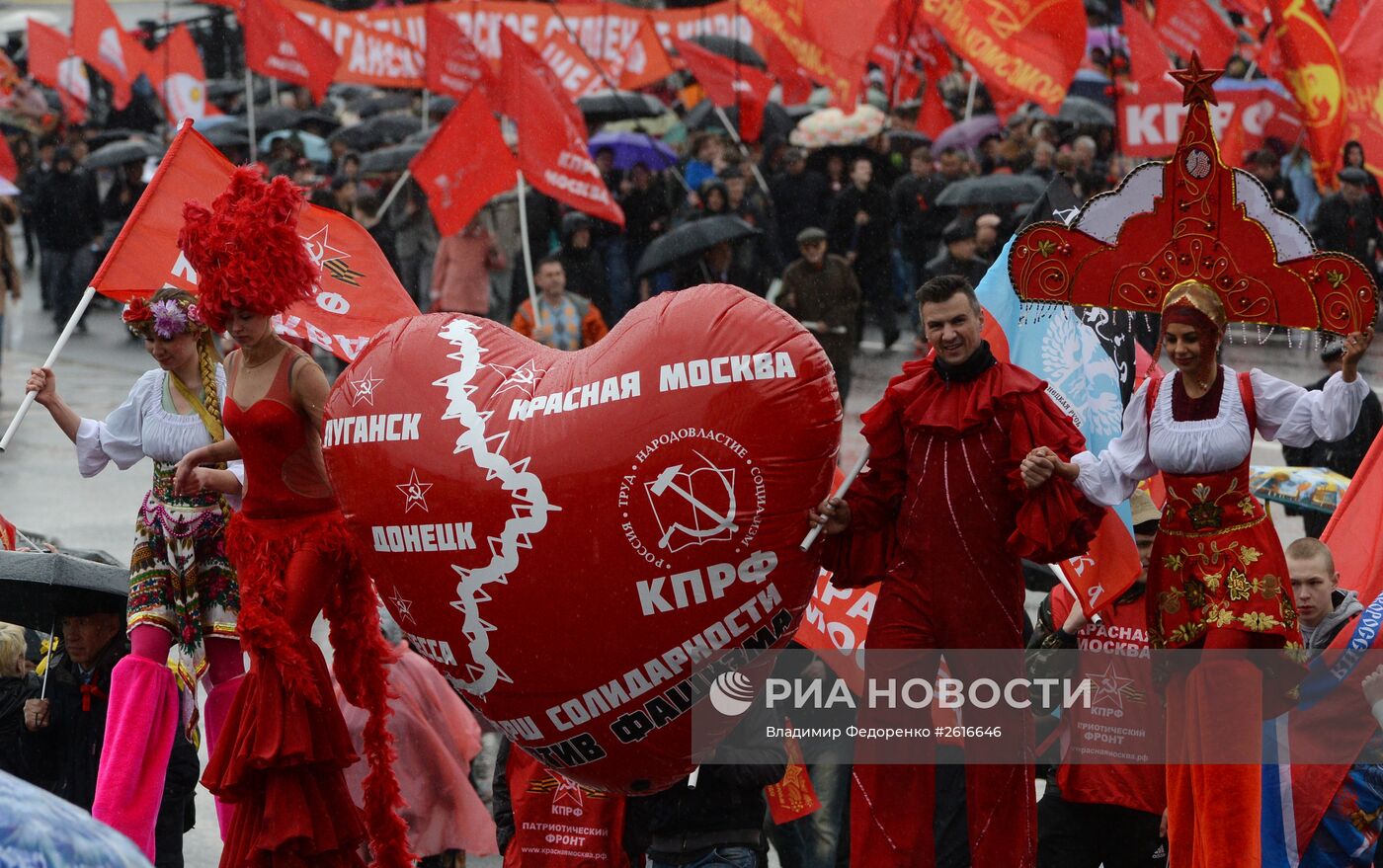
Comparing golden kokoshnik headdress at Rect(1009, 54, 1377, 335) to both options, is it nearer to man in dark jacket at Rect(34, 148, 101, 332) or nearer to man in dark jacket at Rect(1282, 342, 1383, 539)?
man in dark jacket at Rect(1282, 342, 1383, 539)

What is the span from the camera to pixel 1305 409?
5234 millimetres

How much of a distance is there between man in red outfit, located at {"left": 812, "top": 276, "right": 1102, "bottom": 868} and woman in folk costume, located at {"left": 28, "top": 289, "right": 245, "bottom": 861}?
1968mm

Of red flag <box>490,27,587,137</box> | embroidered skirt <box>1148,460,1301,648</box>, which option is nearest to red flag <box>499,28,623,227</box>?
red flag <box>490,27,587,137</box>

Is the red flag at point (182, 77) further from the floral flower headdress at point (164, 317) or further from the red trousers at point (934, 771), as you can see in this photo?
the red trousers at point (934, 771)

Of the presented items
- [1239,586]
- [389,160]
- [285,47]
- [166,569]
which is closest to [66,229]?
[285,47]

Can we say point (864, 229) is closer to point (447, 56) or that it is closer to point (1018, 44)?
point (1018, 44)

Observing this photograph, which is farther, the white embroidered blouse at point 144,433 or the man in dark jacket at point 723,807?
the white embroidered blouse at point 144,433

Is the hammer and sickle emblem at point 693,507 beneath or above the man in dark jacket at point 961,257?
above

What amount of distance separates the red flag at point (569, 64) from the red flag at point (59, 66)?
8648 mm

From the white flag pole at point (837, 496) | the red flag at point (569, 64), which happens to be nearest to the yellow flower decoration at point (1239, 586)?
the white flag pole at point (837, 496)

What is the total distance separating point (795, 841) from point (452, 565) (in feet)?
6.84

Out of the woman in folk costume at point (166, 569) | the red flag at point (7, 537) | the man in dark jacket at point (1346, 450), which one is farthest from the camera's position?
the man in dark jacket at point (1346, 450)

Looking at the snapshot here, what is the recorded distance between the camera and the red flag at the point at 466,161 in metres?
12.9

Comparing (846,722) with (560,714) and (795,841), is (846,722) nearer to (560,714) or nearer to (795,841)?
(795,841)
